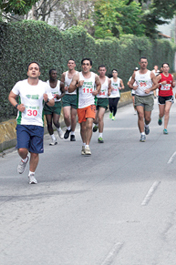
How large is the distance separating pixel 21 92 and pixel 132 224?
3.22m

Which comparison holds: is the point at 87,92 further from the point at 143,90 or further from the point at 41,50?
the point at 41,50

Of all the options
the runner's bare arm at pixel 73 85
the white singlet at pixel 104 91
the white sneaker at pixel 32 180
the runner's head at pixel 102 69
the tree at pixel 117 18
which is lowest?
the white sneaker at pixel 32 180

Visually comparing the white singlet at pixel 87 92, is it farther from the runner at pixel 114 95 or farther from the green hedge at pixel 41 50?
the runner at pixel 114 95

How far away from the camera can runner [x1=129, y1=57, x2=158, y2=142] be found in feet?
44.9

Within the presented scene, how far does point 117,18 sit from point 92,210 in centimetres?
3517

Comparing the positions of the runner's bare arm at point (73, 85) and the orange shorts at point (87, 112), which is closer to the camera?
the runner's bare arm at point (73, 85)

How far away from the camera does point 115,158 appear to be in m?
11.3

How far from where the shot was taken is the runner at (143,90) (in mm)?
13680

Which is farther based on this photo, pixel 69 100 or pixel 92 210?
pixel 69 100

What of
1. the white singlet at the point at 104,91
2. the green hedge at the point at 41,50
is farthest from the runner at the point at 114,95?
the white singlet at the point at 104,91

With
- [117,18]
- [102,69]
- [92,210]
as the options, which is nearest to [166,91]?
[102,69]

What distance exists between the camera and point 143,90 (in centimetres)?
1380

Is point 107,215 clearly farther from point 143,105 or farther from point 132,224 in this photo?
point 143,105

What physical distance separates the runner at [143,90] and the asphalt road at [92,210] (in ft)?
5.99
